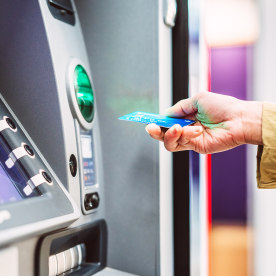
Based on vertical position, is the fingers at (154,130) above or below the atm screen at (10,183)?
above

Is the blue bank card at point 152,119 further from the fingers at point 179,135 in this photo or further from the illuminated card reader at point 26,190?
the illuminated card reader at point 26,190

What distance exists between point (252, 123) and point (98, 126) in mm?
641

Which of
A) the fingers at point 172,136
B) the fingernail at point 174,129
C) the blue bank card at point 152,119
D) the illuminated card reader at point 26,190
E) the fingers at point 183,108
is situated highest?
the fingers at point 183,108

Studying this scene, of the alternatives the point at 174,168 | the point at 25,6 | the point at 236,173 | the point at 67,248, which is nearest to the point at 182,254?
the point at 174,168

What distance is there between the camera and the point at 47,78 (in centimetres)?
130

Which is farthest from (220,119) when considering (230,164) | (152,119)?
(230,164)

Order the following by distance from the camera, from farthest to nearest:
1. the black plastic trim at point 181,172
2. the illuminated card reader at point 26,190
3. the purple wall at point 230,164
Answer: the purple wall at point 230,164
the black plastic trim at point 181,172
the illuminated card reader at point 26,190

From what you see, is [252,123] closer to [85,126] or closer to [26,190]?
[85,126]

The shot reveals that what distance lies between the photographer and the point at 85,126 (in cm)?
142

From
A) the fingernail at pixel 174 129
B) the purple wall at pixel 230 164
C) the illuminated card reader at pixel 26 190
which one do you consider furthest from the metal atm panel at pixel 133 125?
the purple wall at pixel 230 164

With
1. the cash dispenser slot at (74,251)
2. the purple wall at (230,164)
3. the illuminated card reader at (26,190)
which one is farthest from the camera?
the purple wall at (230,164)

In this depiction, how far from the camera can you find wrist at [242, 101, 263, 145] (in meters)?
1.40

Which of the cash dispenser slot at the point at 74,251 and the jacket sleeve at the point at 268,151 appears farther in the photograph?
the jacket sleeve at the point at 268,151

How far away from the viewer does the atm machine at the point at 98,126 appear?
1.29 m
